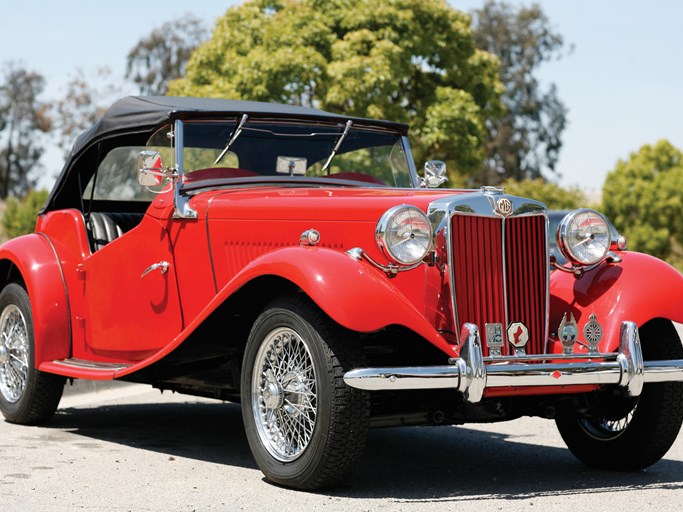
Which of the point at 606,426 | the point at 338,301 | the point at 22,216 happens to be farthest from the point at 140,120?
the point at 22,216

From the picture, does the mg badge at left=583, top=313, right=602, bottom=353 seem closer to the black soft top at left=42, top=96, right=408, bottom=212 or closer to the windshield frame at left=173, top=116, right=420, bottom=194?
the windshield frame at left=173, top=116, right=420, bottom=194

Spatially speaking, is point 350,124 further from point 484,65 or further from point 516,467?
point 484,65

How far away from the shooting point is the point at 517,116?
172 feet

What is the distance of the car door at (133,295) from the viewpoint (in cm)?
641

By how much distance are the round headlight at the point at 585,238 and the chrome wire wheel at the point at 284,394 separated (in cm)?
147

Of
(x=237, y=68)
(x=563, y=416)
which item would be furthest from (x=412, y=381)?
(x=237, y=68)

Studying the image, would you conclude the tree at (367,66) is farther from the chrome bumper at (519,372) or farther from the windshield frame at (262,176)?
the chrome bumper at (519,372)

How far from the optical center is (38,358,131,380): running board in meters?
6.54

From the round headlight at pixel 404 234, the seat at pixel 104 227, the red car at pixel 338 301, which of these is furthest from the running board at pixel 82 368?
the round headlight at pixel 404 234

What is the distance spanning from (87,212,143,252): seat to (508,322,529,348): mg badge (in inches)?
124

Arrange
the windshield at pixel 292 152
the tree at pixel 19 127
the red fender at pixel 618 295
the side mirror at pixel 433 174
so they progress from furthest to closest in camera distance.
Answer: the tree at pixel 19 127 < the side mirror at pixel 433 174 < the windshield at pixel 292 152 < the red fender at pixel 618 295

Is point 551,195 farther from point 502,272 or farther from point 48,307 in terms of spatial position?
point 502,272

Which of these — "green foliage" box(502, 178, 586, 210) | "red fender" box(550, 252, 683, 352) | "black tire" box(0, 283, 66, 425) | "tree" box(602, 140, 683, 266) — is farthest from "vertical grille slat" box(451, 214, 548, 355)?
"tree" box(602, 140, 683, 266)

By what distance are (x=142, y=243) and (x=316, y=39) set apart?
20.1 meters
